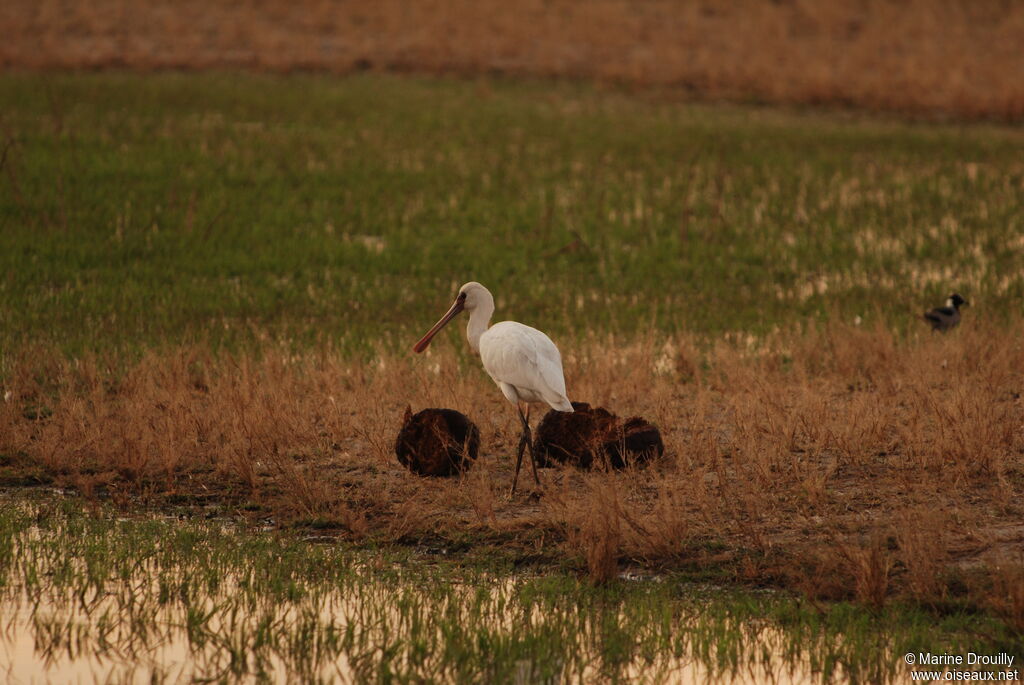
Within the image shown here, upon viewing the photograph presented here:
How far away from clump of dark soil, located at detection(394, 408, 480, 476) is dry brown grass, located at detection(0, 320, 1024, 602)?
112mm

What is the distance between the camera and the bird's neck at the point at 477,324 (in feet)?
28.6

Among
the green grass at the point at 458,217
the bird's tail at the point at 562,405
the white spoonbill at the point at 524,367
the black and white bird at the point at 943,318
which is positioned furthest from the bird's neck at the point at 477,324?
the black and white bird at the point at 943,318

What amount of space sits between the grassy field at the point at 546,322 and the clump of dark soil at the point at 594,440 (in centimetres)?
14

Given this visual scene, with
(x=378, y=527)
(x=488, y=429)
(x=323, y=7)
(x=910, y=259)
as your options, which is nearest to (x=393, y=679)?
(x=378, y=527)

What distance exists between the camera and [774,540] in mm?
7043

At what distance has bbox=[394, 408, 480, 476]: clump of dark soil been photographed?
26.2 feet

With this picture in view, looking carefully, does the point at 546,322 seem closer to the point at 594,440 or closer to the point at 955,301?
the point at 955,301

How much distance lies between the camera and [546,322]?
12.3m

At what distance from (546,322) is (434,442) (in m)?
4.47

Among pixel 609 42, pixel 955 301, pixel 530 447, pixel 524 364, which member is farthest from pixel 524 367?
pixel 609 42

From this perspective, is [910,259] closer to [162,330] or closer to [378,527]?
[162,330]

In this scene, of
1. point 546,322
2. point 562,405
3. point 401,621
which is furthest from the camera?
point 546,322

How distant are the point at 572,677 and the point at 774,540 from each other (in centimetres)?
198

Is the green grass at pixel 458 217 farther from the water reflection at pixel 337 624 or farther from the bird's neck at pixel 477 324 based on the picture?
the water reflection at pixel 337 624
